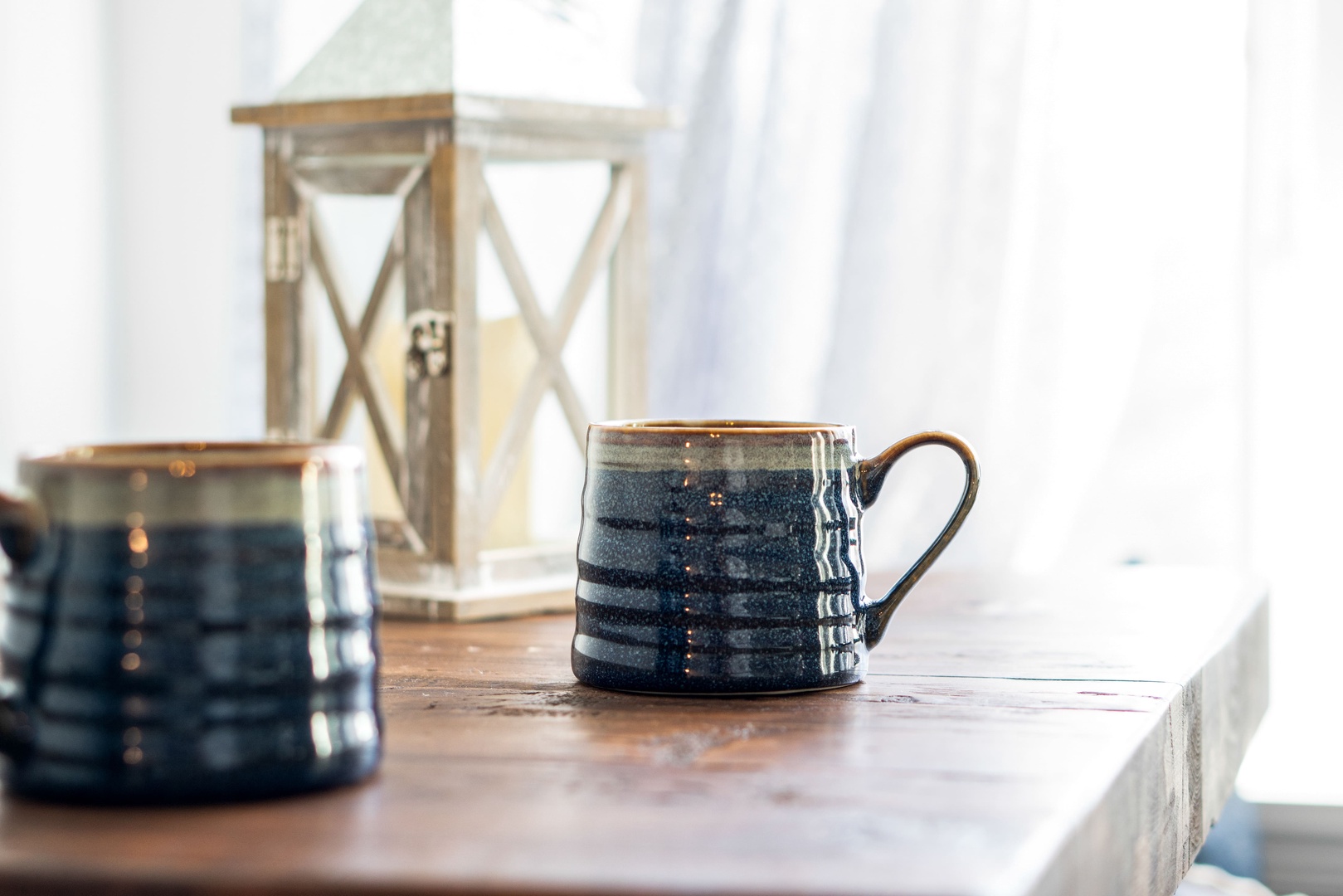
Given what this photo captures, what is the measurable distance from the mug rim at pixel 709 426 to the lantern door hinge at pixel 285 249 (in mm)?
335

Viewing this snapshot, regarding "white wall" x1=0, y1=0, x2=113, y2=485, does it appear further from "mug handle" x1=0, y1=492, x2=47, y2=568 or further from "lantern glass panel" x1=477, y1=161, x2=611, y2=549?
"mug handle" x1=0, y1=492, x2=47, y2=568

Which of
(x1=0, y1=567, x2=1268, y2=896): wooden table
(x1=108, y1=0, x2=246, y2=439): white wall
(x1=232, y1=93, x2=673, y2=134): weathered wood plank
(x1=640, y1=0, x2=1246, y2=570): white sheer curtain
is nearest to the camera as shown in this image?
(x1=0, y1=567, x2=1268, y2=896): wooden table

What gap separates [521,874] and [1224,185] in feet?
4.78

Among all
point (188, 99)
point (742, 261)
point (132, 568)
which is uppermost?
point (188, 99)

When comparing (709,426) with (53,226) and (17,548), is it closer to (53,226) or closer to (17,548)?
(17,548)

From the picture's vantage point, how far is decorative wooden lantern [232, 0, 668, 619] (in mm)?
876

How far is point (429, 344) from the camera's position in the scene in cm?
89

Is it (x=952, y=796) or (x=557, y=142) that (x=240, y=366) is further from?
(x=952, y=796)

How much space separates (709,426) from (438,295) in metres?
0.26

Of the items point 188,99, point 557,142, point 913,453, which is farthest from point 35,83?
point 557,142

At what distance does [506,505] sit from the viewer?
Answer: 2.98ft

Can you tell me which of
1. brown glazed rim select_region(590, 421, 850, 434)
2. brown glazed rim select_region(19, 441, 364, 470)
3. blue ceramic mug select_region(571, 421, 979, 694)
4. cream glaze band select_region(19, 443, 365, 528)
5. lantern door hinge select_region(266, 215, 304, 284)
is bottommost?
blue ceramic mug select_region(571, 421, 979, 694)

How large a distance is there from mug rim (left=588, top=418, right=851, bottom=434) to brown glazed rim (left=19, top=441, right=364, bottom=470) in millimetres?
160

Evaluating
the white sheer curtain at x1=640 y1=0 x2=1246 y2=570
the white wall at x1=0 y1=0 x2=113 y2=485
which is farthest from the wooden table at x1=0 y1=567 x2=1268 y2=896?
the white wall at x1=0 y1=0 x2=113 y2=485
